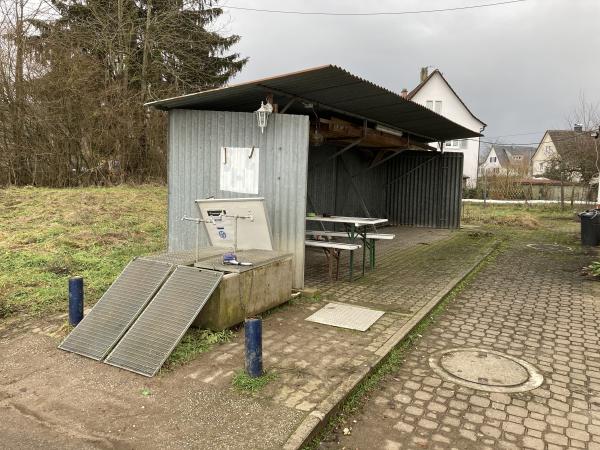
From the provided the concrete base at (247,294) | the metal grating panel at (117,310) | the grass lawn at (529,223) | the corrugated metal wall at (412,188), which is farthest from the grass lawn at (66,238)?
the grass lawn at (529,223)

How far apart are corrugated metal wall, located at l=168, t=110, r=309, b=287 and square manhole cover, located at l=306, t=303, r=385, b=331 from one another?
93cm

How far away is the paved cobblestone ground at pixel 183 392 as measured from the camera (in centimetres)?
299

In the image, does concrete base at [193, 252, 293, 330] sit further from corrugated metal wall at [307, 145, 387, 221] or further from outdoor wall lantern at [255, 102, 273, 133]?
corrugated metal wall at [307, 145, 387, 221]

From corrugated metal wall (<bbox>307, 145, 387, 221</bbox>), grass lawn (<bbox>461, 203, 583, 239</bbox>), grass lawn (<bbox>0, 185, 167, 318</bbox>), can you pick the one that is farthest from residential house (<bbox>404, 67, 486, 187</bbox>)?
grass lawn (<bbox>0, 185, 167, 318</bbox>)

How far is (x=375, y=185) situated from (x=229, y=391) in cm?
1260

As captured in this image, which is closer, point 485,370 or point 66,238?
point 485,370

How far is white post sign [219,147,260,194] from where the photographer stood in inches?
258

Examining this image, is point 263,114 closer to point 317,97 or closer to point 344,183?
point 317,97

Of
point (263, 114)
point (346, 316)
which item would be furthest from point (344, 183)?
point (346, 316)

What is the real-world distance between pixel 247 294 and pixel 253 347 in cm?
136

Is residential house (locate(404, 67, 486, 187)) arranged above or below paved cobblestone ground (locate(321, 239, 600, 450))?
above

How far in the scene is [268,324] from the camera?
5.12 meters

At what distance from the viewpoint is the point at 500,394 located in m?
3.71

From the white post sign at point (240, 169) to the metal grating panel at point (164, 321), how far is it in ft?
6.97
